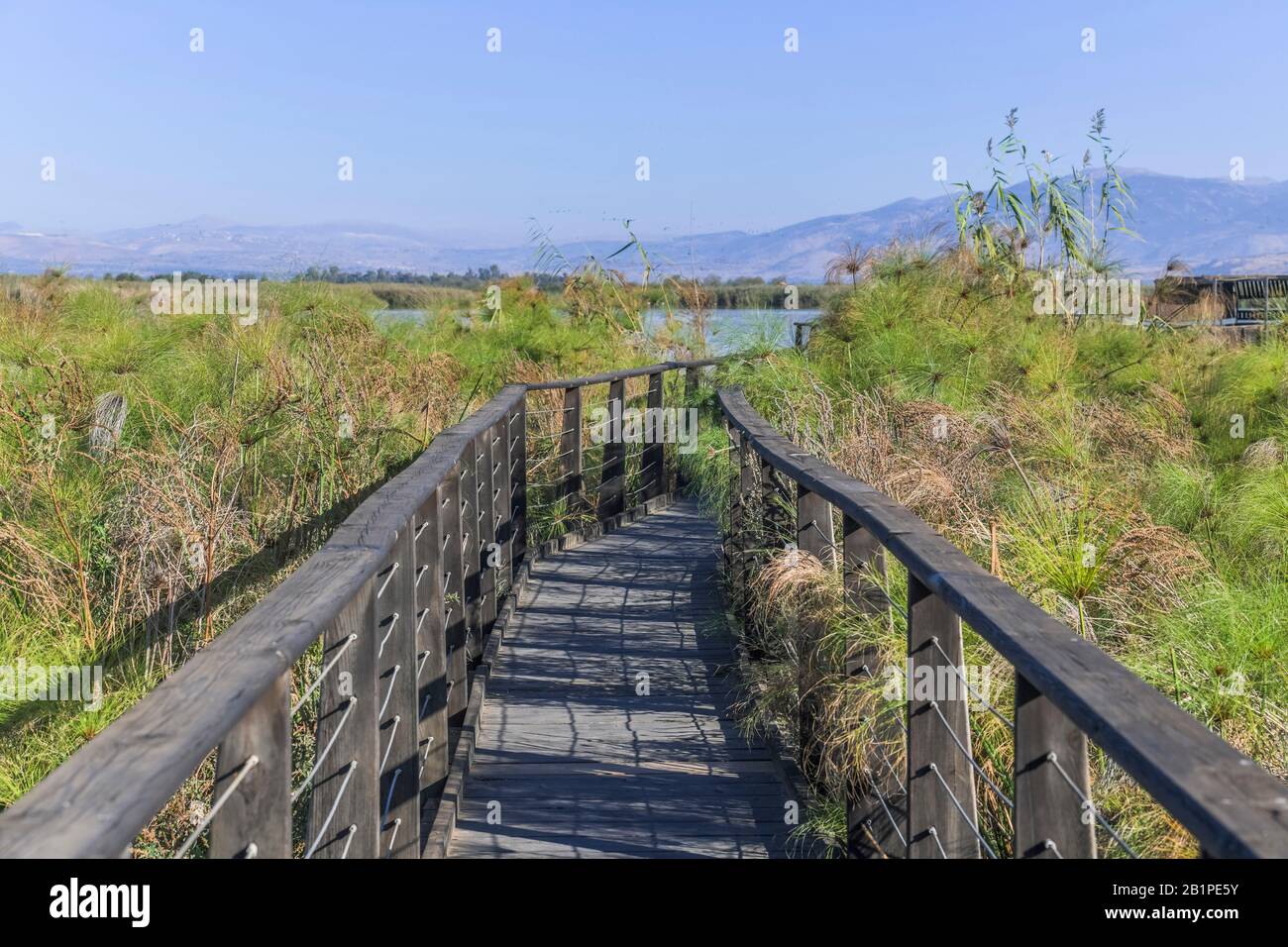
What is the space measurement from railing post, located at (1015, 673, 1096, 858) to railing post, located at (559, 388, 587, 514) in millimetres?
6841

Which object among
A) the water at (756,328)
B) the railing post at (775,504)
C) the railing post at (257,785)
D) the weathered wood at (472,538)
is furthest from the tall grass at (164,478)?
the railing post at (257,785)

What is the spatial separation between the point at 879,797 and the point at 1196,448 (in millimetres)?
5393

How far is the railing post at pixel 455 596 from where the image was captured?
4293 millimetres

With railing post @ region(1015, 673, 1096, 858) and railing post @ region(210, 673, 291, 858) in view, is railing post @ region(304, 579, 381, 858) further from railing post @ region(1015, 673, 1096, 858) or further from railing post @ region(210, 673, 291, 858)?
railing post @ region(1015, 673, 1096, 858)

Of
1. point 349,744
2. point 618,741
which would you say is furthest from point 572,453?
point 349,744

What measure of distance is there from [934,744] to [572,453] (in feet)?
21.3

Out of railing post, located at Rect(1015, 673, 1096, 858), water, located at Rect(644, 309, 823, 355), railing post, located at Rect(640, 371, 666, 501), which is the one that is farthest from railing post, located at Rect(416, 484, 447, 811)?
railing post, located at Rect(640, 371, 666, 501)

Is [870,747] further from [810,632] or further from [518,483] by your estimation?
[518,483]

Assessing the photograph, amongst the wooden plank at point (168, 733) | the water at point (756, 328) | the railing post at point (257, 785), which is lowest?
the railing post at point (257, 785)

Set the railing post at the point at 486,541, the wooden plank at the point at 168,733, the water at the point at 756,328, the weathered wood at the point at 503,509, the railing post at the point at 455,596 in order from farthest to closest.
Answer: the water at the point at 756,328 < the weathered wood at the point at 503,509 < the railing post at the point at 486,541 < the railing post at the point at 455,596 < the wooden plank at the point at 168,733

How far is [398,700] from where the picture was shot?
3.01 meters

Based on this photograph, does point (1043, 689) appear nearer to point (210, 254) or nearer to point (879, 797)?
point (879, 797)

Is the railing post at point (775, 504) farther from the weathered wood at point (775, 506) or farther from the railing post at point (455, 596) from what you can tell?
the railing post at point (455, 596)
